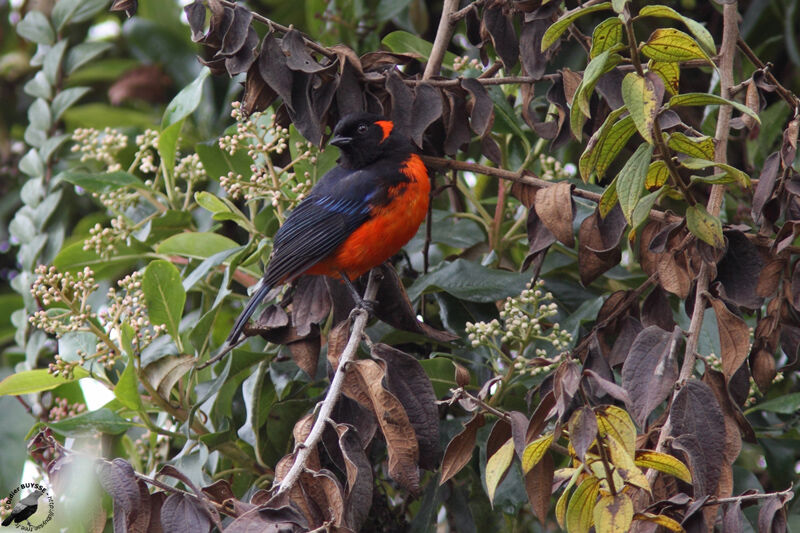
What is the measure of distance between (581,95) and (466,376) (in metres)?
0.71

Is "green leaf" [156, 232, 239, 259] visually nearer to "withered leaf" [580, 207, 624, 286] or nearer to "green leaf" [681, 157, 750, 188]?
"withered leaf" [580, 207, 624, 286]

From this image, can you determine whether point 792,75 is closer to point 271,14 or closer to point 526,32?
point 526,32

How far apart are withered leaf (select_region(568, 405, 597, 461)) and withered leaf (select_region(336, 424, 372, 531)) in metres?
0.49

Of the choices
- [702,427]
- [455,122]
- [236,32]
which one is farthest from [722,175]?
[236,32]

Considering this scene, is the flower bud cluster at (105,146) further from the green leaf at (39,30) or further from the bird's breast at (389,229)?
the bird's breast at (389,229)

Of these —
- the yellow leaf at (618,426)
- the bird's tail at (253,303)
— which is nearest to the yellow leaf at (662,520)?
the yellow leaf at (618,426)

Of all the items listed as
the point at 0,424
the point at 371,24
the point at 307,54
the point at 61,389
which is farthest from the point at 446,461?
the point at 371,24

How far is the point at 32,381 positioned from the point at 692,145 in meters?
2.15

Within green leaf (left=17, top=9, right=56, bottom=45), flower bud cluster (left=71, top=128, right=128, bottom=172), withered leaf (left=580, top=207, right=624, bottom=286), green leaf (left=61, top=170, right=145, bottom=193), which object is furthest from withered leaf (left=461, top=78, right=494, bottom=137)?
green leaf (left=17, top=9, right=56, bottom=45)

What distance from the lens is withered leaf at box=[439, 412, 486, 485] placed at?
2.07 m

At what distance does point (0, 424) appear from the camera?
3412 mm

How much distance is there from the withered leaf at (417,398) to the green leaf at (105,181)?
5.02 feet

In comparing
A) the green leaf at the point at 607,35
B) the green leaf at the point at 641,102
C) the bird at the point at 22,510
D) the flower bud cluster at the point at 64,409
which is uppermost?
the green leaf at the point at 607,35

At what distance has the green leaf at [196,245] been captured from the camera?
3.25m
